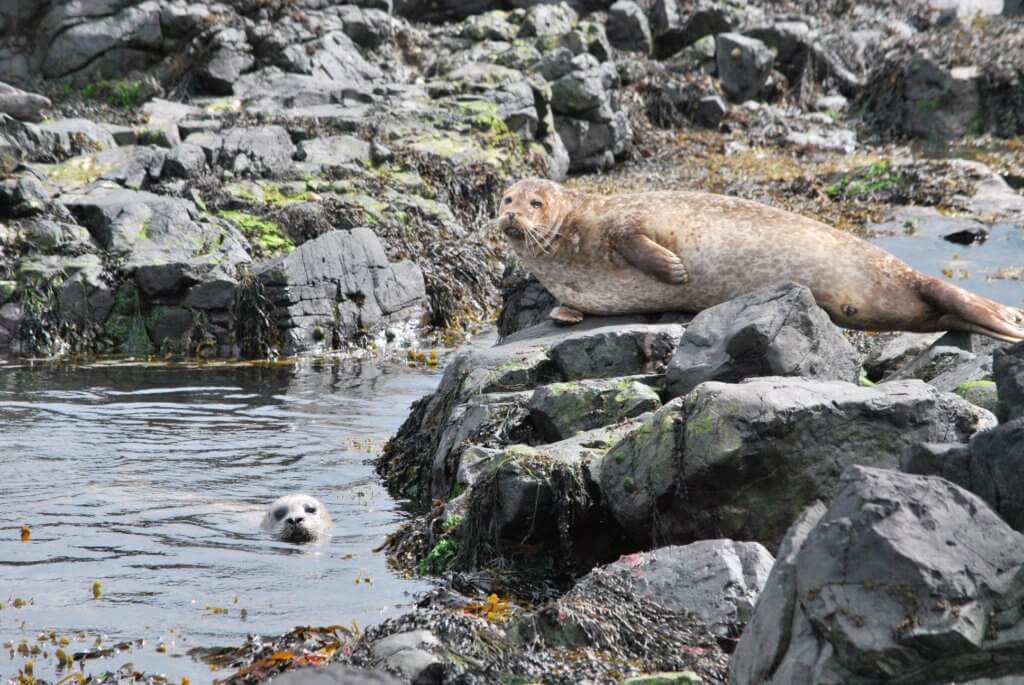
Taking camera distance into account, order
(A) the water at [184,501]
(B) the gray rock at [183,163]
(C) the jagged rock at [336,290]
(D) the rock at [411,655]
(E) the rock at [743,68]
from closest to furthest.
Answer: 1. (D) the rock at [411,655]
2. (A) the water at [184,501]
3. (C) the jagged rock at [336,290]
4. (B) the gray rock at [183,163]
5. (E) the rock at [743,68]

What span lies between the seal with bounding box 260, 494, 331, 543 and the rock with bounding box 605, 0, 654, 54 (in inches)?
807

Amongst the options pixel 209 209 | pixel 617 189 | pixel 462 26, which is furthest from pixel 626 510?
pixel 462 26

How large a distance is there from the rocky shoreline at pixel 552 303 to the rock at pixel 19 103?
4 centimetres

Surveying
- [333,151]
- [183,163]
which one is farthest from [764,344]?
[333,151]

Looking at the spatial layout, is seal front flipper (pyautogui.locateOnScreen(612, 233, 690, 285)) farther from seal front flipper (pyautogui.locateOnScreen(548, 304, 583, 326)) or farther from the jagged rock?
the jagged rock

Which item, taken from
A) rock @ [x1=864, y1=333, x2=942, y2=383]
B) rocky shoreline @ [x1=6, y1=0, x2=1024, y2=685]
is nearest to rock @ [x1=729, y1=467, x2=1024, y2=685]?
rocky shoreline @ [x1=6, y1=0, x2=1024, y2=685]

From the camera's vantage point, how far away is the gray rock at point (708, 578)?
5457 millimetres

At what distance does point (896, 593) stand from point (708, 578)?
1.77m

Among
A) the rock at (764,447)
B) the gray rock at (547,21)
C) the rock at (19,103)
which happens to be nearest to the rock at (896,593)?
the rock at (764,447)

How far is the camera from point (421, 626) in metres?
5.61

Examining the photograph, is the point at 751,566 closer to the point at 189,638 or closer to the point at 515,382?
the point at 189,638

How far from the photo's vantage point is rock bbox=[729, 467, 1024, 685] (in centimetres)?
383

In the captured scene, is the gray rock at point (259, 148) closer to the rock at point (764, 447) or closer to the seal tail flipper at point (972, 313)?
the seal tail flipper at point (972, 313)

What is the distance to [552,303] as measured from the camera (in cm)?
1037
